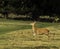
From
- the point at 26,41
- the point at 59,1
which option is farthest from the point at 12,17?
the point at 26,41

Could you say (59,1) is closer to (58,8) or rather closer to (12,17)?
(58,8)

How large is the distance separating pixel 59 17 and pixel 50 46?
22249 millimetres

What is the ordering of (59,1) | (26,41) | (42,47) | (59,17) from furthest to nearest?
(59,1) → (59,17) → (26,41) → (42,47)

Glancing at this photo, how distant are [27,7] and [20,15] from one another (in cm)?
195

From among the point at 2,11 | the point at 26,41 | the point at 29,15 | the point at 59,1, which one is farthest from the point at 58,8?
the point at 26,41

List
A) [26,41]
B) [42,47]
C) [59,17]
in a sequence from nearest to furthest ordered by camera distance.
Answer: [42,47] → [26,41] → [59,17]

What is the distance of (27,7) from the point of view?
40.6 m

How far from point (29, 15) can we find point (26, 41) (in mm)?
21753

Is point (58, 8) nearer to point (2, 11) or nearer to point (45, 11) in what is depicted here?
point (45, 11)

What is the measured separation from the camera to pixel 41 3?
41.4m

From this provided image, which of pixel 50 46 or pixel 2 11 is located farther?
pixel 2 11

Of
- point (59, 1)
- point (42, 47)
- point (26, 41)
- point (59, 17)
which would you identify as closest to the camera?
point (42, 47)

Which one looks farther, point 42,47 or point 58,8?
point 58,8

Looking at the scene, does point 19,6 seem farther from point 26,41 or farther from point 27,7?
point 26,41
